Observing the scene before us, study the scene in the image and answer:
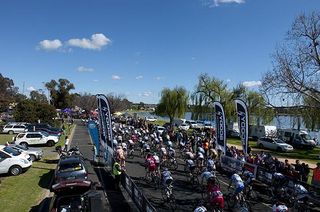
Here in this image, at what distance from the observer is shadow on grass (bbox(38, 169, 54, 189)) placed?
19.0 meters

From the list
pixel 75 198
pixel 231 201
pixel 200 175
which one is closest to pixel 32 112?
Result: pixel 200 175

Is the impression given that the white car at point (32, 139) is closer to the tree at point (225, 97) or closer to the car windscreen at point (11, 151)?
the car windscreen at point (11, 151)

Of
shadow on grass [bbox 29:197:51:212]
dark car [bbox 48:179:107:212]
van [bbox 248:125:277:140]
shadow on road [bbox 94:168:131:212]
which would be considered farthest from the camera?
van [bbox 248:125:277:140]

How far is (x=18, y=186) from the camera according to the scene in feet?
60.7

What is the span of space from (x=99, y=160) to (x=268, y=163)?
10.8 m

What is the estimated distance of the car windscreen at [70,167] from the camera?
15.6 metres

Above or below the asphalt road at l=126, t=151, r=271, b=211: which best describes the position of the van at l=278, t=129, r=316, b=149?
above

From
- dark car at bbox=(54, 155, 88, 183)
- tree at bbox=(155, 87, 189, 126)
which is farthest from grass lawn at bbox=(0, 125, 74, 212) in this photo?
tree at bbox=(155, 87, 189, 126)

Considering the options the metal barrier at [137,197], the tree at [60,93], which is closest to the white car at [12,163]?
the metal barrier at [137,197]

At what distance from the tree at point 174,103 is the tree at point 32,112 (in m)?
19.5

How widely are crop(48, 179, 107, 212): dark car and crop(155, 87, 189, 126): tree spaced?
51.6 meters

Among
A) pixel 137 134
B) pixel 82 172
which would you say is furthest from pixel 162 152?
pixel 137 134

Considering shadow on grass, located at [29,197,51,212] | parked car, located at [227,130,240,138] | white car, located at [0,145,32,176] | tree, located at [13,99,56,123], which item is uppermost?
tree, located at [13,99,56,123]

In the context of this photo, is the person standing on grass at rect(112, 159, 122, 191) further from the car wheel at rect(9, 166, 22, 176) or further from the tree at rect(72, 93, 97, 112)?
the tree at rect(72, 93, 97, 112)
